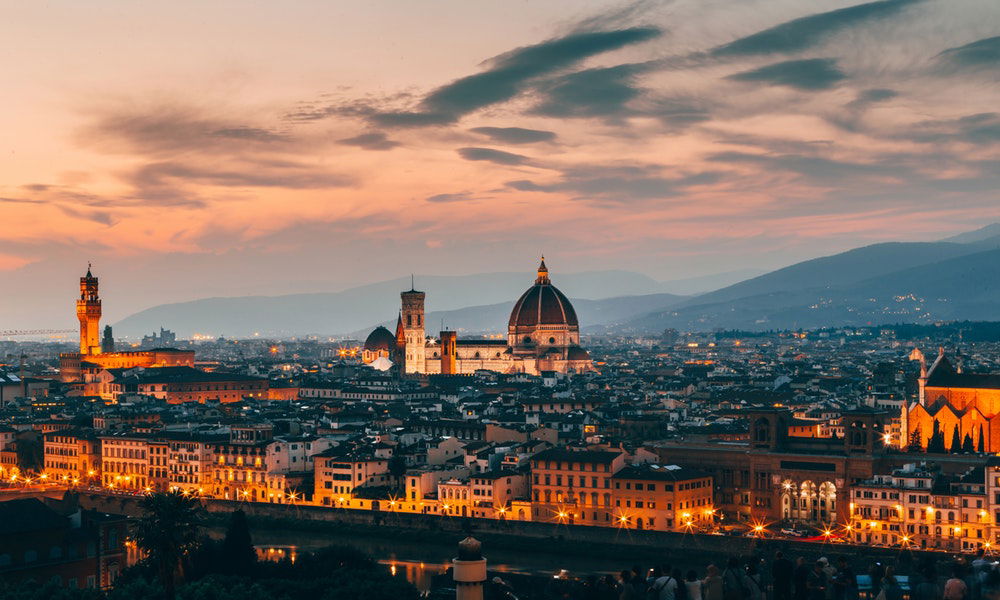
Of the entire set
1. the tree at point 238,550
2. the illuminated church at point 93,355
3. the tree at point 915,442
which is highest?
the illuminated church at point 93,355

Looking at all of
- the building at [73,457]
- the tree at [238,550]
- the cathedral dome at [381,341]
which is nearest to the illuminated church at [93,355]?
the cathedral dome at [381,341]

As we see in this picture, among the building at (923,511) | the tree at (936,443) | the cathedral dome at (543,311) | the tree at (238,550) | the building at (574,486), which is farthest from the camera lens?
the cathedral dome at (543,311)

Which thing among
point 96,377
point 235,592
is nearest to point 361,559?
point 235,592

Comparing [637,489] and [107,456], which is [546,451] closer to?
[637,489]

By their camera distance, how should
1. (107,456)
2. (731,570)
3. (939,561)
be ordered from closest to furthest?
(731,570) → (939,561) → (107,456)

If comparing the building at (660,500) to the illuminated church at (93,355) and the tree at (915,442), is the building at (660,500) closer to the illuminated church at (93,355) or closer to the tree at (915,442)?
the tree at (915,442)

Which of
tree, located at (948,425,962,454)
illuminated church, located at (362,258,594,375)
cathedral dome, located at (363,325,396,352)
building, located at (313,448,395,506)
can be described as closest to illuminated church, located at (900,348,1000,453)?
tree, located at (948,425,962,454)
